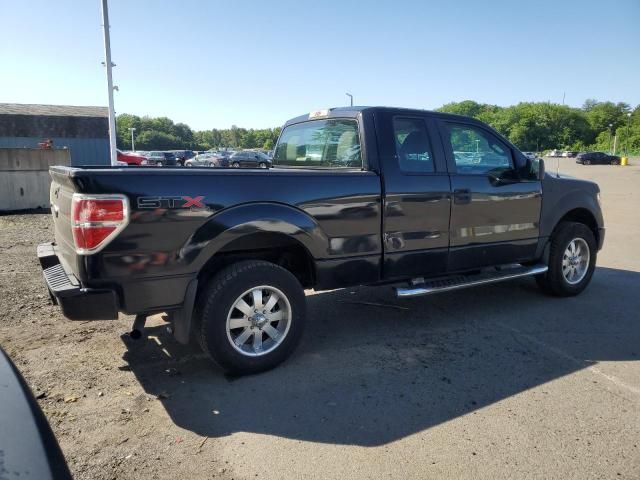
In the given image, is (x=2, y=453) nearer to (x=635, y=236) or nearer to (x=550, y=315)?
(x=550, y=315)

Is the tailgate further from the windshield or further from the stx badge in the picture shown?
the windshield

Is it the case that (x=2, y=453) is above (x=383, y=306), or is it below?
above

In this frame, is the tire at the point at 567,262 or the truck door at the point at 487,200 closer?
the truck door at the point at 487,200

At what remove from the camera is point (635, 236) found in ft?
33.5

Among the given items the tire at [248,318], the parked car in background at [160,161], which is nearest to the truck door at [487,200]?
the tire at [248,318]

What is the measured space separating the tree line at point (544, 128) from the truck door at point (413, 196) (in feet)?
292

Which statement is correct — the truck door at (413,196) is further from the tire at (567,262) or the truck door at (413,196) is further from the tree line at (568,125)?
the tree line at (568,125)

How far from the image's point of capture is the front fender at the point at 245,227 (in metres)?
3.37

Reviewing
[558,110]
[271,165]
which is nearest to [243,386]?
[271,165]

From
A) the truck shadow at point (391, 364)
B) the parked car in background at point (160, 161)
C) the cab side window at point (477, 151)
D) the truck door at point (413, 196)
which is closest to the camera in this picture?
the truck shadow at point (391, 364)

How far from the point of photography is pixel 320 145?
4918 millimetres

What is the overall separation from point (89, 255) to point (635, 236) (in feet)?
35.3

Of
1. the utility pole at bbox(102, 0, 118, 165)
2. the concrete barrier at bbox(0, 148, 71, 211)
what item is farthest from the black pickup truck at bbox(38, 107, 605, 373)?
the utility pole at bbox(102, 0, 118, 165)

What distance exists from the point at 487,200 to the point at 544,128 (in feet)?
397
